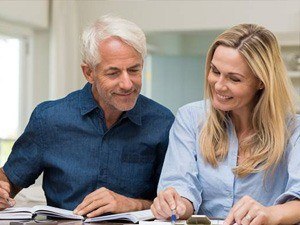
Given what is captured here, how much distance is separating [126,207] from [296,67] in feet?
10.3

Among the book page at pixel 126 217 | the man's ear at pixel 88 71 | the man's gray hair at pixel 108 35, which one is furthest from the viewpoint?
the man's ear at pixel 88 71

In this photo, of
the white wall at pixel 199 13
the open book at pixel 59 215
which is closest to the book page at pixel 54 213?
the open book at pixel 59 215

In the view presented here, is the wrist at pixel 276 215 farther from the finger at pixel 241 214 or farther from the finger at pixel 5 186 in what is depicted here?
the finger at pixel 5 186

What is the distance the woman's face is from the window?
10.1 feet

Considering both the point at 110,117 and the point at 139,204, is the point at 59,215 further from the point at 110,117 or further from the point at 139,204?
the point at 110,117

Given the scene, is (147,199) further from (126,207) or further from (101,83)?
(101,83)

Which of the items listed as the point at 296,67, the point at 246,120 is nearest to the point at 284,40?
the point at 296,67

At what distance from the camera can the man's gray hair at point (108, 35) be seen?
2219mm

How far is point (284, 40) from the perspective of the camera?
5.02 m

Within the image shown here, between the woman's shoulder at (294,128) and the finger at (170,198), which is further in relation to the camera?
the woman's shoulder at (294,128)

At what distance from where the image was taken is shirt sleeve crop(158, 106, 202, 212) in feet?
6.83

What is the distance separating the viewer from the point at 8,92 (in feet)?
16.7

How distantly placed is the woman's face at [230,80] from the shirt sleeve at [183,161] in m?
0.15

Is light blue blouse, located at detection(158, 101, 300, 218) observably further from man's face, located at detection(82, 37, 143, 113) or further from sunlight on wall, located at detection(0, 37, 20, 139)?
sunlight on wall, located at detection(0, 37, 20, 139)
